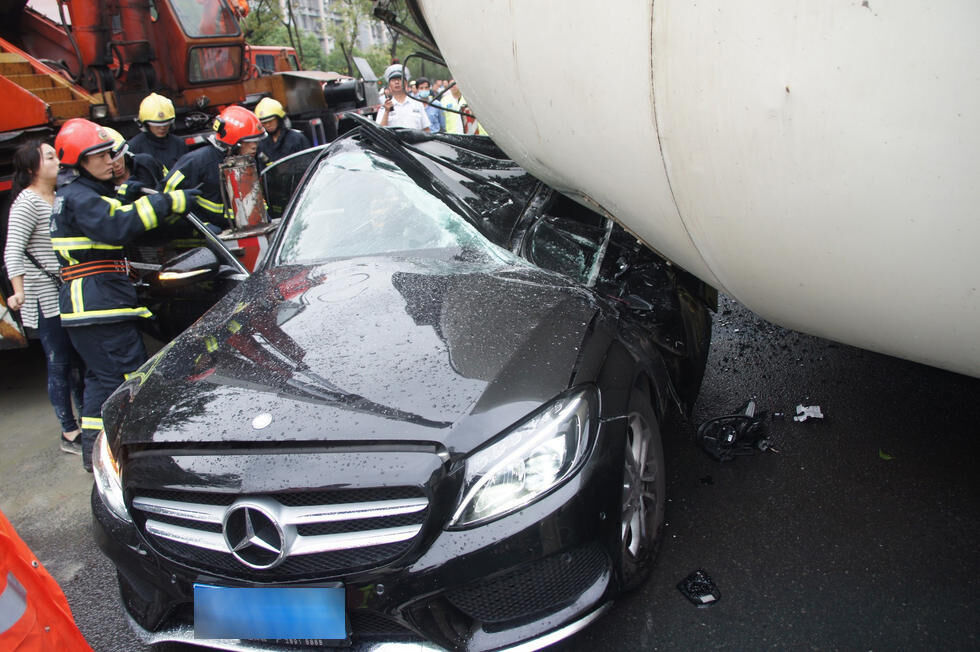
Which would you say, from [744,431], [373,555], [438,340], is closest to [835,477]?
[744,431]

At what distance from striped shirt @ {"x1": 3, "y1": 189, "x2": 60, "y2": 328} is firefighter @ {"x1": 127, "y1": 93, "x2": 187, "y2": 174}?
175 cm

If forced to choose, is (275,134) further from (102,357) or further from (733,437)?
(733,437)

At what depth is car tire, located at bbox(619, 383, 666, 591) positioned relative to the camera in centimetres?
203

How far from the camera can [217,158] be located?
201 inches

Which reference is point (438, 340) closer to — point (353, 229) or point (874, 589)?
point (353, 229)

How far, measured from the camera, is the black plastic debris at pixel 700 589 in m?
2.22

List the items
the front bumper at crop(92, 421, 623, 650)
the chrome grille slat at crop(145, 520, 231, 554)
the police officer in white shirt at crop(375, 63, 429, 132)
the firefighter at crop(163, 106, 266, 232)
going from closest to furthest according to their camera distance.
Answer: the front bumper at crop(92, 421, 623, 650)
the chrome grille slat at crop(145, 520, 231, 554)
the firefighter at crop(163, 106, 266, 232)
the police officer in white shirt at crop(375, 63, 429, 132)

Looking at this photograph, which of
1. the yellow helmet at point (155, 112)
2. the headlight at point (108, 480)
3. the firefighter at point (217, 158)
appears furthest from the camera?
the yellow helmet at point (155, 112)

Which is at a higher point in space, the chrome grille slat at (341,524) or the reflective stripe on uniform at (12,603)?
the chrome grille slat at (341,524)

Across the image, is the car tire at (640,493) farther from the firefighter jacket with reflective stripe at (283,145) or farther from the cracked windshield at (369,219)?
the firefighter jacket with reflective stripe at (283,145)

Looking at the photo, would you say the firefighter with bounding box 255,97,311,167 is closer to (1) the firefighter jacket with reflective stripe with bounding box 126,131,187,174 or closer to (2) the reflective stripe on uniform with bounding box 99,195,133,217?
(1) the firefighter jacket with reflective stripe with bounding box 126,131,187,174

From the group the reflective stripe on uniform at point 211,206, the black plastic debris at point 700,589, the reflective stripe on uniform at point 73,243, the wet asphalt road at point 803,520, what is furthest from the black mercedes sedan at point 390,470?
the reflective stripe on uniform at point 211,206

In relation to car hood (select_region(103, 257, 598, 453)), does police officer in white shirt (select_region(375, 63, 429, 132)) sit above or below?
below

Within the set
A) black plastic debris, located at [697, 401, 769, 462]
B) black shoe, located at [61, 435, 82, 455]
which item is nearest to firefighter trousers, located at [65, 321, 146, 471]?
black shoe, located at [61, 435, 82, 455]
